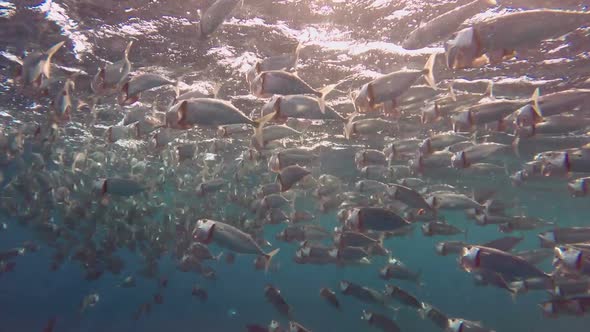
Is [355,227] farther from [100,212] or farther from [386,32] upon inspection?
[100,212]

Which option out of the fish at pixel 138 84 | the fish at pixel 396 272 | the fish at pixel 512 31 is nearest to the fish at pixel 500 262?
the fish at pixel 512 31

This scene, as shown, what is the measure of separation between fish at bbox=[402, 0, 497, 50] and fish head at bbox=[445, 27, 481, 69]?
101 centimetres

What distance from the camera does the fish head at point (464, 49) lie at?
411 centimetres

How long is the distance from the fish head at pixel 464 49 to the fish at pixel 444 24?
1.01 m

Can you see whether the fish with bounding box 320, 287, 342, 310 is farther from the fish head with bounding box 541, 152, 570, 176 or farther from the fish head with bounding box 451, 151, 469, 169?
the fish head with bounding box 541, 152, 570, 176

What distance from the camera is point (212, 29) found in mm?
5137

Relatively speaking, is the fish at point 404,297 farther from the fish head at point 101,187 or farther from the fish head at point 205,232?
the fish head at point 101,187

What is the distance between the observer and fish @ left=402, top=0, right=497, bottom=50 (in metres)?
5.00

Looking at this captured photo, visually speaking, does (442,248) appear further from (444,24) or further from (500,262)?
(444,24)

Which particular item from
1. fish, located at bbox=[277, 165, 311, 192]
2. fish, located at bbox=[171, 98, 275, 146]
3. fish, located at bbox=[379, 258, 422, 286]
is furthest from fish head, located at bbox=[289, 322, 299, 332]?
fish, located at bbox=[171, 98, 275, 146]

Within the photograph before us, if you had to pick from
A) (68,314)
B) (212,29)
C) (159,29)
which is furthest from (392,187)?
(68,314)

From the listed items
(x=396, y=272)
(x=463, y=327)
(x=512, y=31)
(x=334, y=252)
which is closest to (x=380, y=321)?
(x=396, y=272)

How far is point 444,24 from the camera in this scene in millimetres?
5293

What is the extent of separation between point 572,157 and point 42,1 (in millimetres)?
12548
